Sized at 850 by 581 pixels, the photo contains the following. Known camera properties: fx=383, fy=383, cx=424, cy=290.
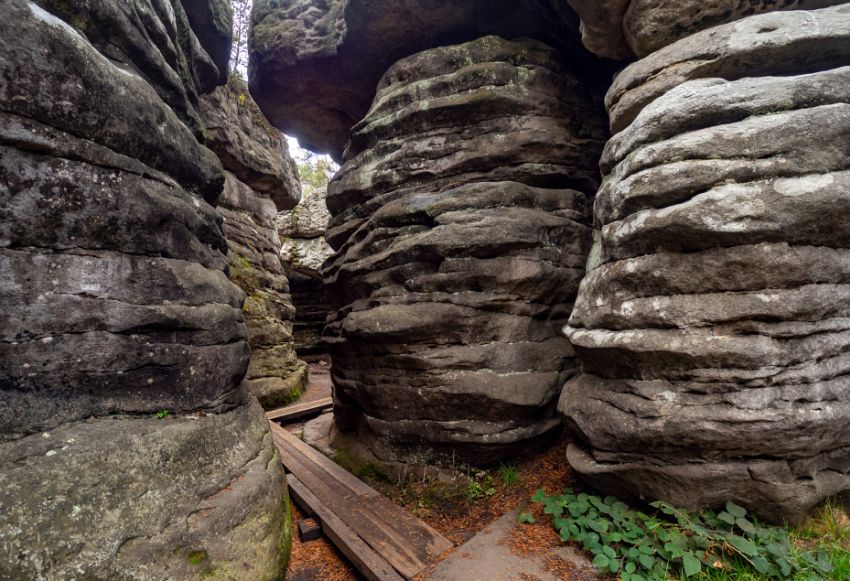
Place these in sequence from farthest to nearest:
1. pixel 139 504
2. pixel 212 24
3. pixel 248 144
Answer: pixel 248 144, pixel 212 24, pixel 139 504

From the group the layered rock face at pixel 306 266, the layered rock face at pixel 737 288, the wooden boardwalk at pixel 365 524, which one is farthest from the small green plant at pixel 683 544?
the layered rock face at pixel 306 266

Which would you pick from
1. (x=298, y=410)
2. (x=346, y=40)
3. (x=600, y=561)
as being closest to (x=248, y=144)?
(x=346, y=40)

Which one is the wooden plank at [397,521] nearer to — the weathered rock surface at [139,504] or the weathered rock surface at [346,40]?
the weathered rock surface at [139,504]

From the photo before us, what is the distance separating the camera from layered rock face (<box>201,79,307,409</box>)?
10.4 m

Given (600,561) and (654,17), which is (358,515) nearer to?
(600,561)

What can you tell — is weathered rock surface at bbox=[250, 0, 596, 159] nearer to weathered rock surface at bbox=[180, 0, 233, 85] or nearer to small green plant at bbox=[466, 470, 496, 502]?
weathered rock surface at bbox=[180, 0, 233, 85]

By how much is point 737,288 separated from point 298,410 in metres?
9.18

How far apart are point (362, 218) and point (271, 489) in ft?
15.9

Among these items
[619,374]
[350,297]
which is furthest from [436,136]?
[619,374]

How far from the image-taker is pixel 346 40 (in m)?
7.28

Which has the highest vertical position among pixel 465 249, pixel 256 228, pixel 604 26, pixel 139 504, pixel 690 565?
pixel 604 26

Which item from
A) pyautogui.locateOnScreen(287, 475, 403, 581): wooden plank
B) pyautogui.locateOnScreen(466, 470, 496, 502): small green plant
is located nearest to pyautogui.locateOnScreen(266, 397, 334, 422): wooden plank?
pyautogui.locateOnScreen(287, 475, 403, 581): wooden plank

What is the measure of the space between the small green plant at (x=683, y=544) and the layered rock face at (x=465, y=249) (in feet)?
5.45

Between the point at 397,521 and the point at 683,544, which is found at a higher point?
the point at 683,544
